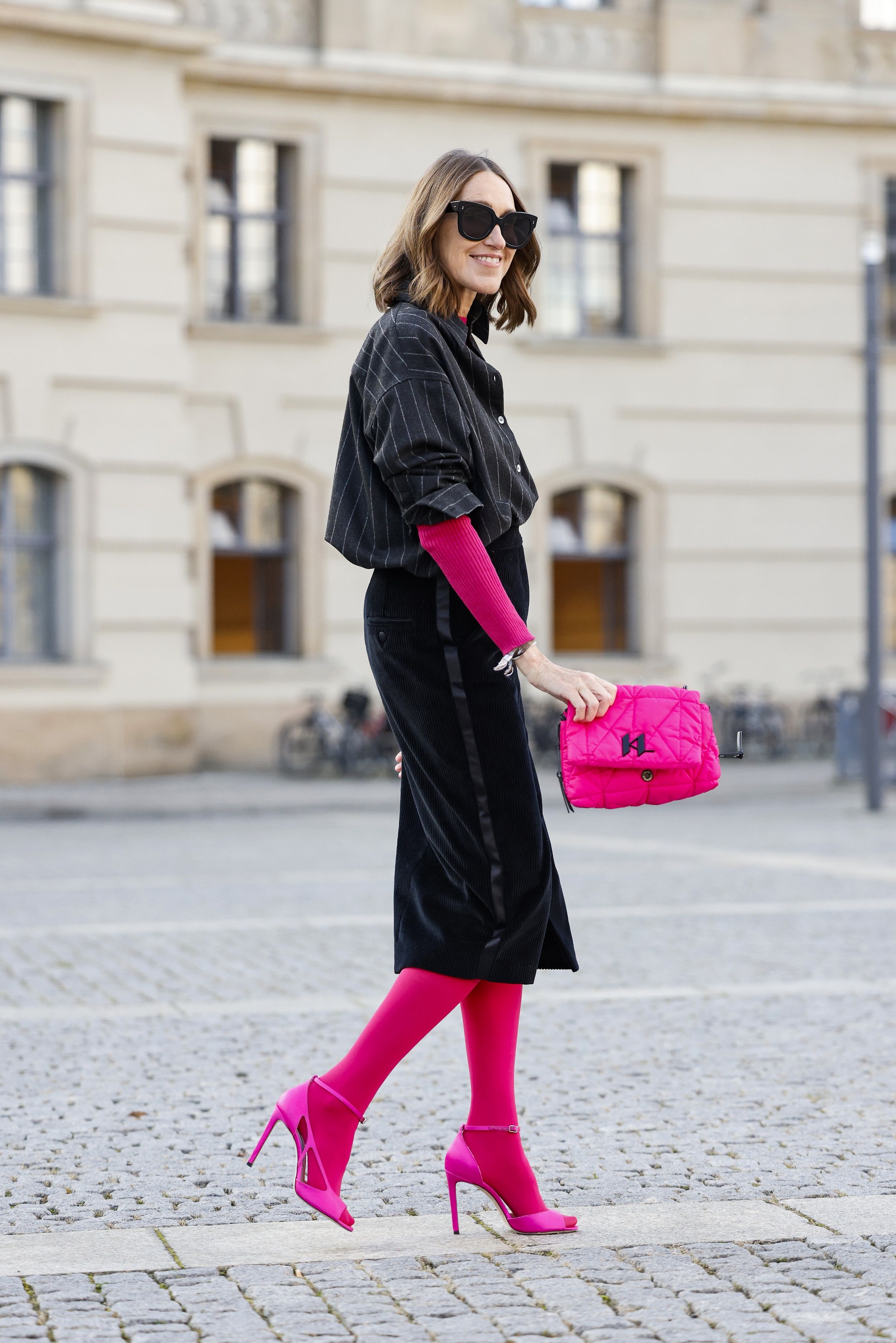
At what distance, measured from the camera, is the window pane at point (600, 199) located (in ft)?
77.9

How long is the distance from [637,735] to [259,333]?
18.8 m

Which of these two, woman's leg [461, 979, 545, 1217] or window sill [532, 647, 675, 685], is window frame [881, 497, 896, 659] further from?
woman's leg [461, 979, 545, 1217]

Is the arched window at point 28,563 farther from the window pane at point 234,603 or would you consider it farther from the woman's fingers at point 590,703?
the woman's fingers at point 590,703

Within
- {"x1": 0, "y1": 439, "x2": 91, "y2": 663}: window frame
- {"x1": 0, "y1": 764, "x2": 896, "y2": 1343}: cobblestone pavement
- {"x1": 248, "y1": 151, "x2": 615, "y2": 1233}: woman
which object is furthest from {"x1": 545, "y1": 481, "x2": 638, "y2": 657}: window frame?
{"x1": 248, "y1": 151, "x2": 615, "y2": 1233}: woman

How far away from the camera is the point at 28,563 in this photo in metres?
20.5

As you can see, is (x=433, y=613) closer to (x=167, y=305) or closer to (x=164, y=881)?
(x=164, y=881)

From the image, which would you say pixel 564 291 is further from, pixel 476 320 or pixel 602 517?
pixel 476 320

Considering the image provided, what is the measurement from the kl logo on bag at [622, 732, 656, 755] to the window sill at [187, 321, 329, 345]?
1856 centimetres

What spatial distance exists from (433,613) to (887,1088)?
243 centimetres

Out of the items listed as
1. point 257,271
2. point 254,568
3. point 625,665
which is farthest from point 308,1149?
point 625,665

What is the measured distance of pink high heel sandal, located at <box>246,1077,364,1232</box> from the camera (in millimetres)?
3943

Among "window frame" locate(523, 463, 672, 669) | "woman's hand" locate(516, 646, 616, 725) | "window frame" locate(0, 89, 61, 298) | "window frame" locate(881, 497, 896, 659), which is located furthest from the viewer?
"window frame" locate(881, 497, 896, 659)

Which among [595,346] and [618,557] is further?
[618,557]

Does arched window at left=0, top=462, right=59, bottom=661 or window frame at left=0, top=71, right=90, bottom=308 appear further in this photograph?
arched window at left=0, top=462, right=59, bottom=661
